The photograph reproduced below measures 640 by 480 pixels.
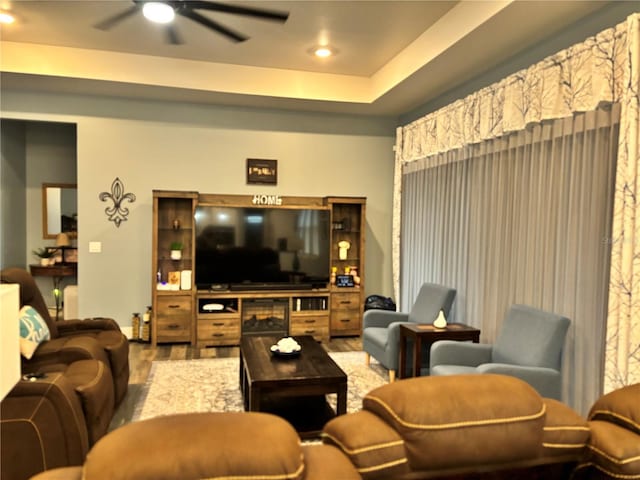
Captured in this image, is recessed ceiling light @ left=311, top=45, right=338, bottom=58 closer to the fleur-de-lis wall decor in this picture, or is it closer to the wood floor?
the fleur-de-lis wall decor

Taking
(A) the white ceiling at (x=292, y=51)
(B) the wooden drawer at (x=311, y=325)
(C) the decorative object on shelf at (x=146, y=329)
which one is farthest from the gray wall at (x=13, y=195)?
(B) the wooden drawer at (x=311, y=325)

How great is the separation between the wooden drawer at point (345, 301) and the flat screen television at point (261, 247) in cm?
24

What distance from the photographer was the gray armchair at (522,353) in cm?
315

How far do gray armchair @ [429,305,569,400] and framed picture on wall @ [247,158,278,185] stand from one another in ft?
11.2

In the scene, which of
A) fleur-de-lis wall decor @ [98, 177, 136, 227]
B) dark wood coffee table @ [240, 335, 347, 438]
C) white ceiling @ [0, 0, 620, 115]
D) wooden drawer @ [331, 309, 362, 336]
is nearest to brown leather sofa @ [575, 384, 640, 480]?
dark wood coffee table @ [240, 335, 347, 438]

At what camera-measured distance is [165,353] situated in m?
5.32

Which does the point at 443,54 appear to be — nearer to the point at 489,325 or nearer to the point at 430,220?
the point at 430,220

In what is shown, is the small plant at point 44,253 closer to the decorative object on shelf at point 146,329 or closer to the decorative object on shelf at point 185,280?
the decorative object on shelf at point 146,329

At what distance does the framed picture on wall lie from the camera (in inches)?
245

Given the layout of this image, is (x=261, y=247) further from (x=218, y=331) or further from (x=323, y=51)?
(x=323, y=51)

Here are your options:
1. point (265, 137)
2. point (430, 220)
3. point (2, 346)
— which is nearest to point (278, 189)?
point (265, 137)

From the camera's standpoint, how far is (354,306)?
20.2 feet

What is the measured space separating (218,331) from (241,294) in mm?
511

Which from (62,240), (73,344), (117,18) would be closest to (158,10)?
(117,18)
